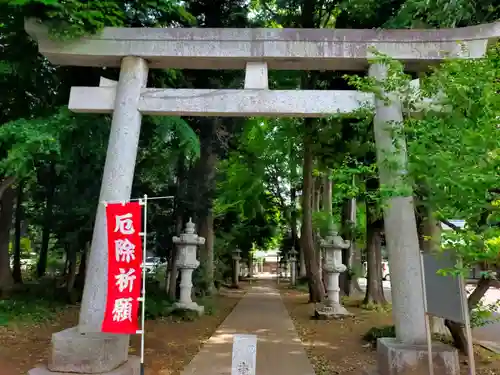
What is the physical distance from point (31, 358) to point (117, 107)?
440 centimetres

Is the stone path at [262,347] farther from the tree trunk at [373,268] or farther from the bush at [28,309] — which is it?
the bush at [28,309]

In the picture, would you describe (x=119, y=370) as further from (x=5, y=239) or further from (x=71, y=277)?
(x=5, y=239)

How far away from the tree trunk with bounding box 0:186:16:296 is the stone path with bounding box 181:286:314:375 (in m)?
7.14

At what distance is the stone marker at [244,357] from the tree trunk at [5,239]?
11.3 m

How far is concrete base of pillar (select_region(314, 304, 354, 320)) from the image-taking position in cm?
1252

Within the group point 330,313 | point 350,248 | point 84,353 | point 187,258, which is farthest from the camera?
point 350,248

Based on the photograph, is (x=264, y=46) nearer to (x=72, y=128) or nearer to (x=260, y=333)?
(x=72, y=128)

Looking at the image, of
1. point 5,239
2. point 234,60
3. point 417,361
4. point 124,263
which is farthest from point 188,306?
point 417,361

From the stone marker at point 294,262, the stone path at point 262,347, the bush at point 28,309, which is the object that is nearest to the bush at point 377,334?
the stone path at point 262,347

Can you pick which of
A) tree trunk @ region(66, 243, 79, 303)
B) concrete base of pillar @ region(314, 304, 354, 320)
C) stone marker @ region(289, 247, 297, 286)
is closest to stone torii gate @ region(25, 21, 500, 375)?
tree trunk @ region(66, 243, 79, 303)

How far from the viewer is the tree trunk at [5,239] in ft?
45.2

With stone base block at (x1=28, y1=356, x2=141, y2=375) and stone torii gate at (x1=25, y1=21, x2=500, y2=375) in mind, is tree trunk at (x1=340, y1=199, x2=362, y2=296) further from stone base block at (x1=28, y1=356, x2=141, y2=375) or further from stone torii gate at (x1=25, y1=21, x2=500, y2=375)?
stone base block at (x1=28, y1=356, x2=141, y2=375)

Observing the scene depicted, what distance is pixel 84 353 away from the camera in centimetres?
568

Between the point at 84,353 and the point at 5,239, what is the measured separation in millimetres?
10694
